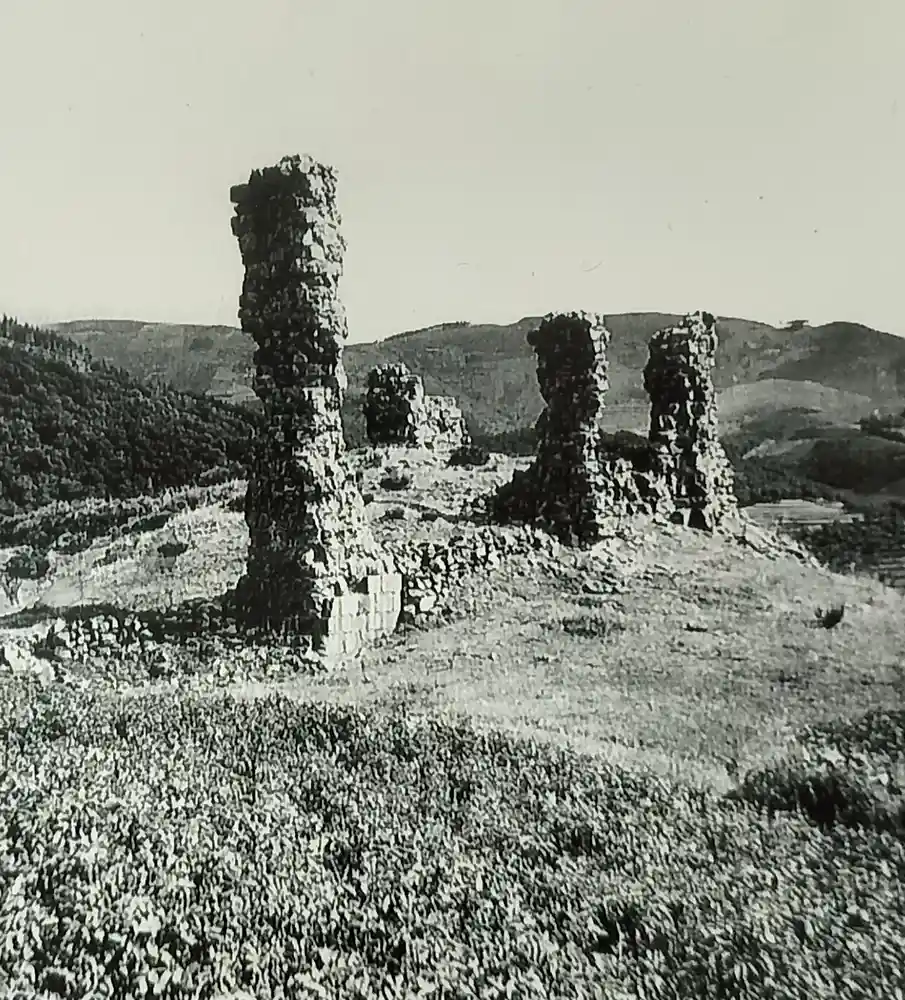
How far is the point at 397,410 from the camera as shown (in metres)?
18.8

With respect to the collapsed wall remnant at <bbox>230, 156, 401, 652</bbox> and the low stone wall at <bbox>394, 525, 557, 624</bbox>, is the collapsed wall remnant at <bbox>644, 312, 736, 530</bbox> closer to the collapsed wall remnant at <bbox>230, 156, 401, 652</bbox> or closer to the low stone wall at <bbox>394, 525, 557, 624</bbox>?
the low stone wall at <bbox>394, 525, 557, 624</bbox>

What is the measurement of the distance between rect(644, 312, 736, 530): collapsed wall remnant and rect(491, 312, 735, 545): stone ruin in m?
0.02

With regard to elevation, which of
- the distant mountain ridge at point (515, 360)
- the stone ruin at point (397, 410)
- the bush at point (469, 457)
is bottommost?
the bush at point (469, 457)

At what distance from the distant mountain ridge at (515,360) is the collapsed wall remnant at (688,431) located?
1.59ft

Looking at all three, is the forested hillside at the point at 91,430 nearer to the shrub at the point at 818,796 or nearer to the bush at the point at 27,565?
the bush at the point at 27,565

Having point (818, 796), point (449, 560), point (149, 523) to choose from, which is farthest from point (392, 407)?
point (818, 796)

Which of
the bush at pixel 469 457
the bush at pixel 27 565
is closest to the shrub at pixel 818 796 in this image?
the bush at pixel 27 565

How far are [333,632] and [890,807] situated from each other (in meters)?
5.28

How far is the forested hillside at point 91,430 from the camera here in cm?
646

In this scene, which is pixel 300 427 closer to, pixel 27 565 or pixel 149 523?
pixel 27 565

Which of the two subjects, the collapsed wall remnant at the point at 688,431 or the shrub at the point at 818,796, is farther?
the collapsed wall remnant at the point at 688,431

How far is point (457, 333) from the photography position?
33.9 ft

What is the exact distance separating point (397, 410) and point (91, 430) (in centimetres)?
1141

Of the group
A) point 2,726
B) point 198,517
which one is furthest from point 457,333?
point 2,726
